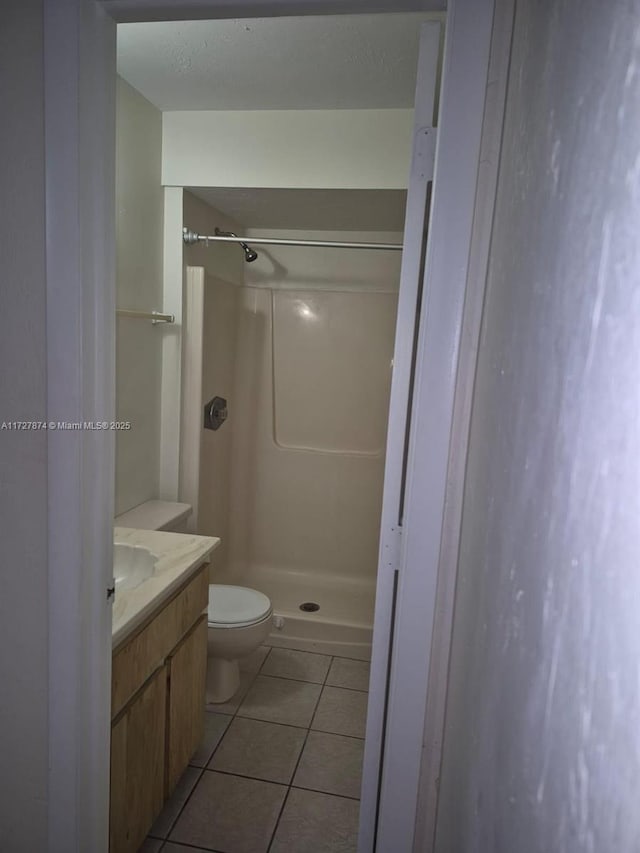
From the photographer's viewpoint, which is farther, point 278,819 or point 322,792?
point 322,792

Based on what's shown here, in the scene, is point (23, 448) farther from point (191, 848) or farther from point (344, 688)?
point (344, 688)

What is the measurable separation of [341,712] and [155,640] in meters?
1.17

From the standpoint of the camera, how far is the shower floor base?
2.89 metres

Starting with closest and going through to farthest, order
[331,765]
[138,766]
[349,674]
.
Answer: [138,766] < [331,765] < [349,674]

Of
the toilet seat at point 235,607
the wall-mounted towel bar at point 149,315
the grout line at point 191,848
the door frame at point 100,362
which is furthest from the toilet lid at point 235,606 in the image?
the wall-mounted towel bar at point 149,315

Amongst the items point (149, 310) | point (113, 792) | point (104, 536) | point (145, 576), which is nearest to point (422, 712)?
point (104, 536)

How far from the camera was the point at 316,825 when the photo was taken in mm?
1826

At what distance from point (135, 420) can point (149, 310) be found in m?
0.46

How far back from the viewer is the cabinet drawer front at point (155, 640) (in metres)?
1.39

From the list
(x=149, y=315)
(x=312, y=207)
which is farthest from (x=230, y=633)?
(x=312, y=207)

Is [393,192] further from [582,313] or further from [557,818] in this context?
[557,818]

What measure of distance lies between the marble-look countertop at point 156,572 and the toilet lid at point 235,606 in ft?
1.62

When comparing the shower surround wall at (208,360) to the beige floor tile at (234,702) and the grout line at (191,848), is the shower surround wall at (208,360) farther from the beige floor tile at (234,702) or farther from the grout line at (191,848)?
the grout line at (191,848)

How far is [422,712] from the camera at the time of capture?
1066 millimetres
